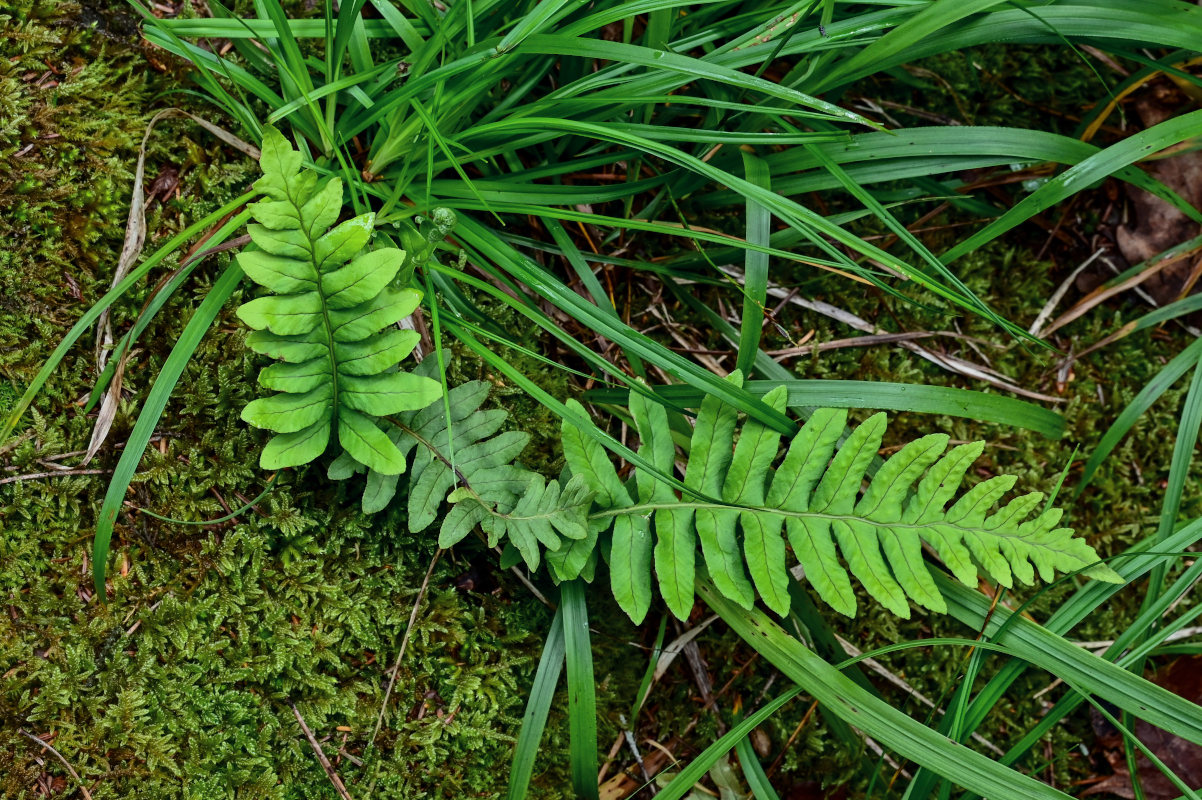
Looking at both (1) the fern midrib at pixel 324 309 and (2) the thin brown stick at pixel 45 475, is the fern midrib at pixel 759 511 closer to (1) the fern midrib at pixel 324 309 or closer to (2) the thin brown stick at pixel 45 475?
(1) the fern midrib at pixel 324 309

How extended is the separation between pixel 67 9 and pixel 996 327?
8.88 ft

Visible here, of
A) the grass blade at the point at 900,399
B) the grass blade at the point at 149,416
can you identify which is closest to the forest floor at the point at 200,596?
the grass blade at the point at 149,416

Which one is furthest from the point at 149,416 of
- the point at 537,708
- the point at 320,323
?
the point at 537,708

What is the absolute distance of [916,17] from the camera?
6.00 ft

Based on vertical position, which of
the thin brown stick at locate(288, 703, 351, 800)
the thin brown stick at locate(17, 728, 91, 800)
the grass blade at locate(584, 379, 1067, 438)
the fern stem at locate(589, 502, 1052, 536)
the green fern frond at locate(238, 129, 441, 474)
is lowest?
the thin brown stick at locate(288, 703, 351, 800)

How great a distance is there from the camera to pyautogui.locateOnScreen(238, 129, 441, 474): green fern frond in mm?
1650

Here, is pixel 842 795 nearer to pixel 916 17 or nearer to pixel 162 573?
A: pixel 162 573

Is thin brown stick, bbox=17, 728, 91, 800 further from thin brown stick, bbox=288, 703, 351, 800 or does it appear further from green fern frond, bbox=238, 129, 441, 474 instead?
green fern frond, bbox=238, 129, 441, 474

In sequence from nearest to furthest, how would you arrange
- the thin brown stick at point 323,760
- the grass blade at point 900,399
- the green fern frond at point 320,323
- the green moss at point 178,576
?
the green fern frond at point 320,323
the green moss at point 178,576
the thin brown stick at point 323,760
the grass blade at point 900,399

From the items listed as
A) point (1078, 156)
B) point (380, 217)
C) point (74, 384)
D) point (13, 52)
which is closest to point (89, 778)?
point (74, 384)

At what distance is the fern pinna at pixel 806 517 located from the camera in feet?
6.11

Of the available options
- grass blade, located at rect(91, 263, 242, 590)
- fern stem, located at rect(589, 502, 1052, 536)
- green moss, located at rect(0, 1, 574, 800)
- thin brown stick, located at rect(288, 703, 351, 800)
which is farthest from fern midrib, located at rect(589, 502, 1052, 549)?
grass blade, located at rect(91, 263, 242, 590)

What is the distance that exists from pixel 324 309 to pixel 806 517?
1.17 metres

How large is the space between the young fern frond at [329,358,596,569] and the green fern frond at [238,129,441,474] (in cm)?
11
